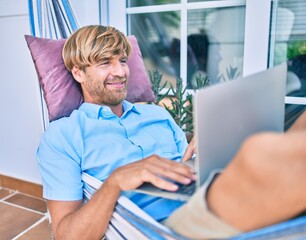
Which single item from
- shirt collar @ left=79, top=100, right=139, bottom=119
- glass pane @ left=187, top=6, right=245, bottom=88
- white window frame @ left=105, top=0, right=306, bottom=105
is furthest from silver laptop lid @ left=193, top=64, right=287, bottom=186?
glass pane @ left=187, top=6, right=245, bottom=88

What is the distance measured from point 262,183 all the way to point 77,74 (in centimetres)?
117

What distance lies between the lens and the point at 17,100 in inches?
89.7

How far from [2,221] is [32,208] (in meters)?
0.22

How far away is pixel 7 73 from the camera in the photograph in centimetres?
227

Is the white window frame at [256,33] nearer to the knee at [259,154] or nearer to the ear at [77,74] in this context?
the ear at [77,74]

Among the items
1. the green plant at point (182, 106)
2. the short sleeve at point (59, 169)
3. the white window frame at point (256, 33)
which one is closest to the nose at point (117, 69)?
the short sleeve at point (59, 169)

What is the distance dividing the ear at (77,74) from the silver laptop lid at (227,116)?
0.87 m

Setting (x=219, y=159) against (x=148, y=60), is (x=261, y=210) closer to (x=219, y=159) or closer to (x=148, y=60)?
(x=219, y=159)

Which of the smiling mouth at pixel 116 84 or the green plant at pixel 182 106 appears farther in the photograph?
the green plant at pixel 182 106

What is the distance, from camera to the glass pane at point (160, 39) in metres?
2.36

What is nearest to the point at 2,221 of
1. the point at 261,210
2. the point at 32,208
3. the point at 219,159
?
the point at 32,208

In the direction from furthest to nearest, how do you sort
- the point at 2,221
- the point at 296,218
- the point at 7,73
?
the point at 7,73 < the point at 2,221 < the point at 296,218

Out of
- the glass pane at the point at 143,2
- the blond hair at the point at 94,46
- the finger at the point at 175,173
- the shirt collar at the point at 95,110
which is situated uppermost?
the glass pane at the point at 143,2

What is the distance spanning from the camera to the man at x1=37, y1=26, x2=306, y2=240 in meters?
0.47
